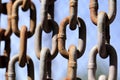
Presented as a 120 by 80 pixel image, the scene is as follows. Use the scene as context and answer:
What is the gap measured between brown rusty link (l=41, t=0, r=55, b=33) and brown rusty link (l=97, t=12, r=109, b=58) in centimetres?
16

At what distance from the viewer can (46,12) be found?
1459 mm

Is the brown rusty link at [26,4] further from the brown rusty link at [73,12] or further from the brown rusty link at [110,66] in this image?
the brown rusty link at [110,66]

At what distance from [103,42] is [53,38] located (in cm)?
19

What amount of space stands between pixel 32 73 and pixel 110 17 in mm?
291

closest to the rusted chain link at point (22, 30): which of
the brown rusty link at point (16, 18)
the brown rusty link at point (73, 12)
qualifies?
the brown rusty link at point (16, 18)

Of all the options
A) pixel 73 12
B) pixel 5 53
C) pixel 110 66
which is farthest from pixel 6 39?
pixel 110 66

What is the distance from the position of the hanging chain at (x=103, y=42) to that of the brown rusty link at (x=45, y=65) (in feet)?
0.42

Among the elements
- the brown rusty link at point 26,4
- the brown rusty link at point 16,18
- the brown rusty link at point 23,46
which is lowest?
the brown rusty link at point 23,46

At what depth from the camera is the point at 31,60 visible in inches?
59.5

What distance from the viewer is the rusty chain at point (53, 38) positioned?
1408 millimetres

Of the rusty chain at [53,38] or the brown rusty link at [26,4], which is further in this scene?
the brown rusty link at [26,4]

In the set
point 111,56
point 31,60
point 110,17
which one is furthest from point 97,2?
point 31,60

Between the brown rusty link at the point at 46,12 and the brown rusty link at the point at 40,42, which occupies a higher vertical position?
the brown rusty link at the point at 46,12

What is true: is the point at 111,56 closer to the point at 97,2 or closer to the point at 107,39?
the point at 107,39
